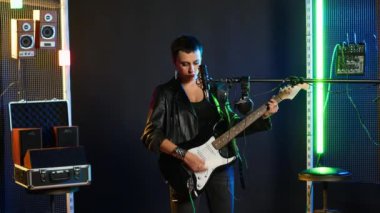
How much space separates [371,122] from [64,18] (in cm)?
260

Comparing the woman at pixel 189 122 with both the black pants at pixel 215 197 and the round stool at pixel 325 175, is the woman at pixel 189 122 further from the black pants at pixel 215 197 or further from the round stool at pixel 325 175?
the round stool at pixel 325 175

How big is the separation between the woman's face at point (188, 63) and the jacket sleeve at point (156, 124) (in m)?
0.19

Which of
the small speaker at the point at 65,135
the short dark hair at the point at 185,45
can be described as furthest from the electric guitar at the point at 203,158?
the small speaker at the point at 65,135

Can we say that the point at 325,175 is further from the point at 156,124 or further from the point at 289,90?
the point at 156,124

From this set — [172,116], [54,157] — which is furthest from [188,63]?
[54,157]

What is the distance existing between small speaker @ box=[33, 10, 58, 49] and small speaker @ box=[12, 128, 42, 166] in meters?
0.71

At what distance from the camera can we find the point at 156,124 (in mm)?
3943

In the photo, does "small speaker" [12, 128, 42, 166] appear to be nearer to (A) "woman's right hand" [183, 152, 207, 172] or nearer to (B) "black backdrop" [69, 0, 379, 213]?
(B) "black backdrop" [69, 0, 379, 213]

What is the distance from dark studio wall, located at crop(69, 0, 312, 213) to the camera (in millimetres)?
5629

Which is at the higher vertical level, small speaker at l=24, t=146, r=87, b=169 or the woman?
the woman

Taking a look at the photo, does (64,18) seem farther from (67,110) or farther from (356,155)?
(356,155)

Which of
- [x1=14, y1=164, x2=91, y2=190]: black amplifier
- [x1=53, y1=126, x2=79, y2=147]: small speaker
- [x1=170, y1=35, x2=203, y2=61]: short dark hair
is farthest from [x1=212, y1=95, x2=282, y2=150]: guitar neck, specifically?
[x1=53, y1=126, x2=79, y2=147]: small speaker

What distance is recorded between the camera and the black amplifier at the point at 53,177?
4719 mm

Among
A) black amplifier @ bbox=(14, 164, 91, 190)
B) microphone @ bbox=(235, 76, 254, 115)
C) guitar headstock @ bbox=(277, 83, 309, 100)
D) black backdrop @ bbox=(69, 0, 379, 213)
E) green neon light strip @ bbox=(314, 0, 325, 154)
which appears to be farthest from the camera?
black backdrop @ bbox=(69, 0, 379, 213)
